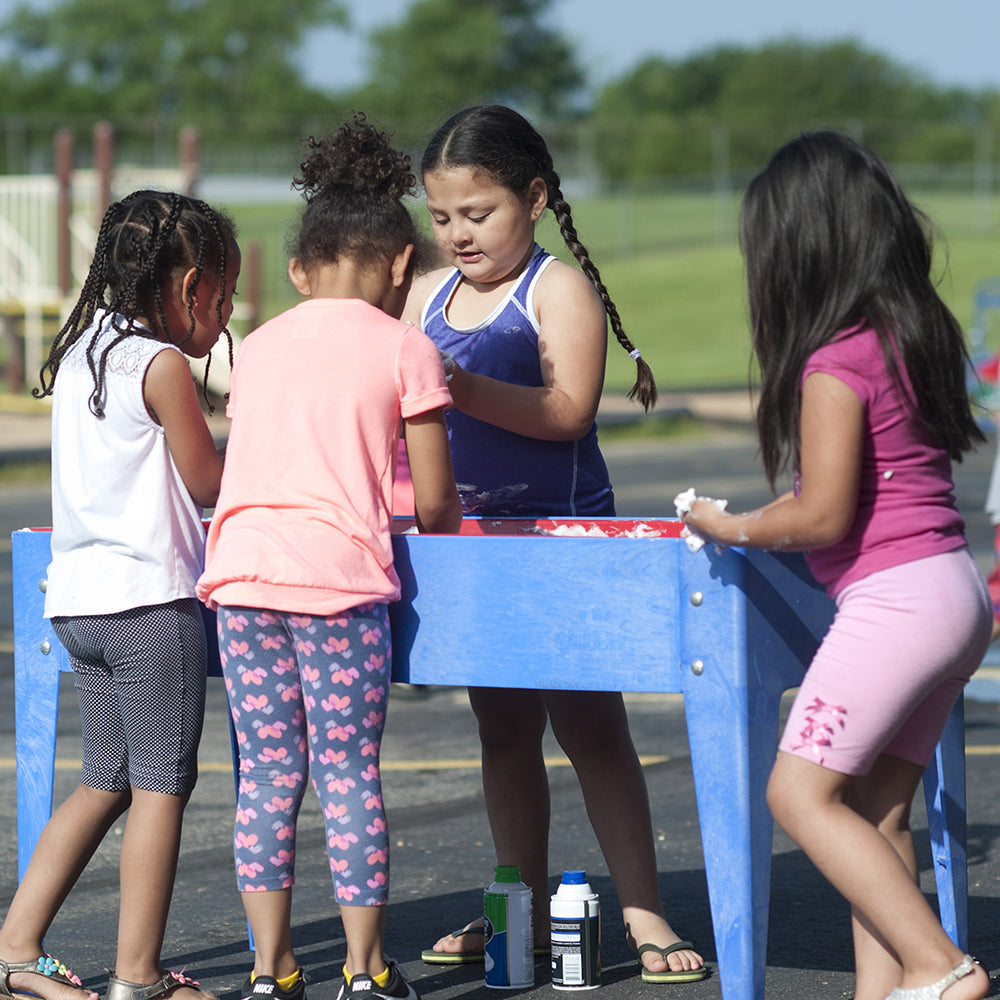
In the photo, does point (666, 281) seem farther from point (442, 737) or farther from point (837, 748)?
point (837, 748)

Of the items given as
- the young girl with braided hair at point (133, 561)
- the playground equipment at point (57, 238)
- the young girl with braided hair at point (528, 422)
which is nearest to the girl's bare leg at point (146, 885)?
the young girl with braided hair at point (133, 561)

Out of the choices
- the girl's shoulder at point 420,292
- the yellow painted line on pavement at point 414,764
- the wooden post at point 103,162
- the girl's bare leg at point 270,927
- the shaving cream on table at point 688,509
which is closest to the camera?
the shaving cream on table at point 688,509

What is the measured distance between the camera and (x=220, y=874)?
4.10m

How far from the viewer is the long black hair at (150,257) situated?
3064mm

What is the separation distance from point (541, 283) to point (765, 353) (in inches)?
30.4

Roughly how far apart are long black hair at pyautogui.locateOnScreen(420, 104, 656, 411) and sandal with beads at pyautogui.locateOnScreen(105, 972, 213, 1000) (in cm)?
143

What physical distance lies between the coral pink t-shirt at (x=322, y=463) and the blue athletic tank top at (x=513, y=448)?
0.50m

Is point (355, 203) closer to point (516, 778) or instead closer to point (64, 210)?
point (516, 778)

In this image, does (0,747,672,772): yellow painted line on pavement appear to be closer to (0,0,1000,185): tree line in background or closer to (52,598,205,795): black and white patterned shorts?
(52,598,205,795): black and white patterned shorts

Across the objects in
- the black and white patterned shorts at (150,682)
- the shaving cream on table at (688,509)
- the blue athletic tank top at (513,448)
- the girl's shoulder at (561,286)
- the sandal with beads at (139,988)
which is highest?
the girl's shoulder at (561,286)

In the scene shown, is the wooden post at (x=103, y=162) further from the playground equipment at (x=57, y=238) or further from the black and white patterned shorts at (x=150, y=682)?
the black and white patterned shorts at (x=150, y=682)

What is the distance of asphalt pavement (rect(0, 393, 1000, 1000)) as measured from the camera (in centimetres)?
339

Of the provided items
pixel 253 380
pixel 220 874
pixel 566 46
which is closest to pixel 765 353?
Answer: pixel 253 380

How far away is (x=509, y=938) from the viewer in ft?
10.7
